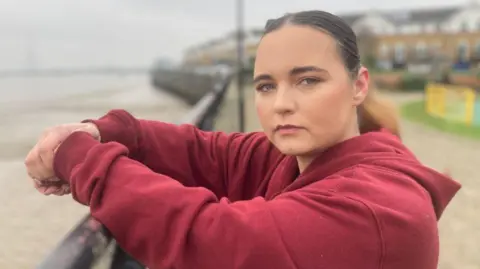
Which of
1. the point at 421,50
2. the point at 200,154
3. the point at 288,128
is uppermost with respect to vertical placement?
the point at 288,128

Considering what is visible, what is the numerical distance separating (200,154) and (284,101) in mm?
780

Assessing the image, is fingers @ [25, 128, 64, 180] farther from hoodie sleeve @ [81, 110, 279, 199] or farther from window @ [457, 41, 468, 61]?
window @ [457, 41, 468, 61]

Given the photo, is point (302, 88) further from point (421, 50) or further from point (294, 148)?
point (421, 50)

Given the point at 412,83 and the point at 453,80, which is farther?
the point at 412,83

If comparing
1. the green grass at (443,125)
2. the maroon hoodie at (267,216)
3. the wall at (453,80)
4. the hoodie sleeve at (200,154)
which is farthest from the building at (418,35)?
the maroon hoodie at (267,216)

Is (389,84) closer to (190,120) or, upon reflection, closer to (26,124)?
(26,124)

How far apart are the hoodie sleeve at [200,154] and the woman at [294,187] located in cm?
11

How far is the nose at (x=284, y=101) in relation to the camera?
177 cm

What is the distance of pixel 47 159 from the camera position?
1.77 metres

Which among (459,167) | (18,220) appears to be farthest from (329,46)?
(459,167)

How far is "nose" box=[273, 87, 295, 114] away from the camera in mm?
1774

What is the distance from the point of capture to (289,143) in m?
1.83

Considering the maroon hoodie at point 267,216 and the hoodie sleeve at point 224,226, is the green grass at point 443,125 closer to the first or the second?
the maroon hoodie at point 267,216

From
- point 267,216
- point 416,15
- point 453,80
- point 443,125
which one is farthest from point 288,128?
point 416,15
